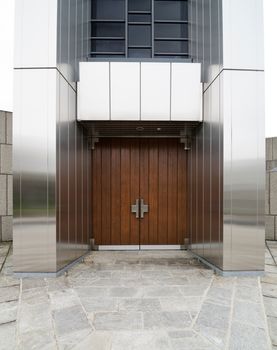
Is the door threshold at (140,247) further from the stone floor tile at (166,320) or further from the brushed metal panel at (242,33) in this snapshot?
the brushed metal panel at (242,33)

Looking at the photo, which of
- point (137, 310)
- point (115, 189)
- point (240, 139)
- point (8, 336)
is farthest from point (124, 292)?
point (115, 189)

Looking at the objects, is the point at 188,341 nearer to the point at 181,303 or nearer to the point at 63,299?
the point at 181,303

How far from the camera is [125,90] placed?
5750 millimetres

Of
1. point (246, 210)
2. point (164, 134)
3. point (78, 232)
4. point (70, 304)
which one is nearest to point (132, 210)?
point (78, 232)

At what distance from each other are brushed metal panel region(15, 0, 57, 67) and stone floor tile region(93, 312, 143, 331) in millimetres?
4165

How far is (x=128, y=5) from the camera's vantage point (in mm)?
7016

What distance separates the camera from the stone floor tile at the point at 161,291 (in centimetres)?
409

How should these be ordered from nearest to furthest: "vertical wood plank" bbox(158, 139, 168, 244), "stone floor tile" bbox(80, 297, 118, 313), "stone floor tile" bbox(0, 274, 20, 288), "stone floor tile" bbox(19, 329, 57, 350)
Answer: "stone floor tile" bbox(19, 329, 57, 350) < "stone floor tile" bbox(80, 297, 118, 313) < "stone floor tile" bbox(0, 274, 20, 288) < "vertical wood plank" bbox(158, 139, 168, 244)

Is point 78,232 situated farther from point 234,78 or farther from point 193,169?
point 234,78

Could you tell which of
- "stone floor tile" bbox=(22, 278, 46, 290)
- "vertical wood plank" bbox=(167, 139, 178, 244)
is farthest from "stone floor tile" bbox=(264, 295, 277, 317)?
"vertical wood plank" bbox=(167, 139, 178, 244)

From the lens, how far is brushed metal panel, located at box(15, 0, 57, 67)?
4.79 meters

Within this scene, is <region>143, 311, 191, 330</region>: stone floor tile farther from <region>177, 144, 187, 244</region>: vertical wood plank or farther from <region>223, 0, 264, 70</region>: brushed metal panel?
<region>223, 0, 264, 70</region>: brushed metal panel

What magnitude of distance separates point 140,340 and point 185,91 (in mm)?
4750

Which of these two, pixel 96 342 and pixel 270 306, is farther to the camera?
pixel 270 306
